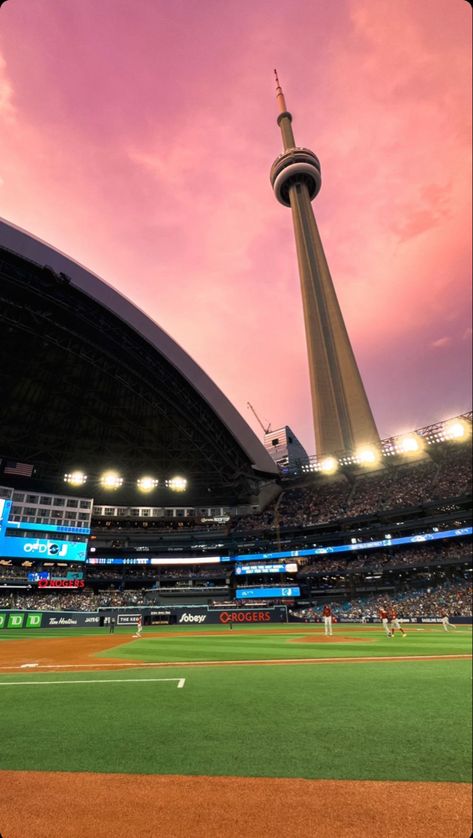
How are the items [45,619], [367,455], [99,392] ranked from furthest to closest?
[367,455], [99,392], [45,619]

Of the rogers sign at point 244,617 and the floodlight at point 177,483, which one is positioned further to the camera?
the floodlight at point 177,483

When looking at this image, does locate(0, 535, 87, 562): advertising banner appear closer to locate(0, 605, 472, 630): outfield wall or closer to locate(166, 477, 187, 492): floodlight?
locate(166, 477, 187, 492): floodlight

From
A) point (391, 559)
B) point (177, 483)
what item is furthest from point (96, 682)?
point (177, 483)

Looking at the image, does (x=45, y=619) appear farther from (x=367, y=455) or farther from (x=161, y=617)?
(x=367, y=455)

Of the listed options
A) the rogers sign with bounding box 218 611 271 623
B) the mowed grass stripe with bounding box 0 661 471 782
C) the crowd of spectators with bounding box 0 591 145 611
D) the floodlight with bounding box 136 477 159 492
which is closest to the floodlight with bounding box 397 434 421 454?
the rogers sign with bounding box 218 611 271 623

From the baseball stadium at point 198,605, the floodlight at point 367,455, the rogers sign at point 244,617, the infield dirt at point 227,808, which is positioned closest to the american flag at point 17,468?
the baseball stadium at point 198,605

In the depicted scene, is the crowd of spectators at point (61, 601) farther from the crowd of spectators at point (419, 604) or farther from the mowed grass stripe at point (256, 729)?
the mowed grass stripe at point (256, 729)

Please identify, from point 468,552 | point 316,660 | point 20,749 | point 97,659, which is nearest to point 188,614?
point 97,659
